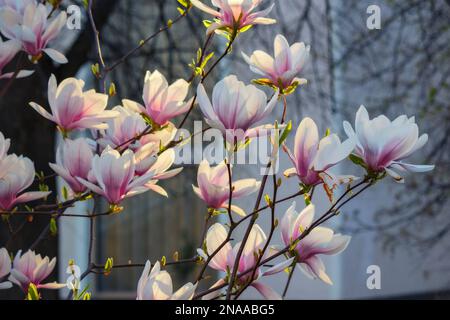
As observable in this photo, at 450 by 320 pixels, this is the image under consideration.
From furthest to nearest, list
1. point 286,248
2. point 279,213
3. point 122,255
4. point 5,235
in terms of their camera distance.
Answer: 1. point 122,255
2. point 279,213
3. point 5,235
4. point 286,248

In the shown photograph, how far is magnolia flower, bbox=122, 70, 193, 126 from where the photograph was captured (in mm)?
1161

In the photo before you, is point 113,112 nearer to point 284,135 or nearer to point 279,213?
point 284,135

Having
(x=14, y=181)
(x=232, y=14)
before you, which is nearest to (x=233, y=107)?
(x=232, y=14)

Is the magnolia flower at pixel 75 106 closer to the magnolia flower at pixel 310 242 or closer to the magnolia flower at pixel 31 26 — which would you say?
the magnolia flower at pixel 31 26

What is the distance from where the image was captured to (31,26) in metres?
1.21

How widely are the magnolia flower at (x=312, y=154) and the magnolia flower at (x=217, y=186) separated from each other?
4.9 inches

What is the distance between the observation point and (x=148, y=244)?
325 inches

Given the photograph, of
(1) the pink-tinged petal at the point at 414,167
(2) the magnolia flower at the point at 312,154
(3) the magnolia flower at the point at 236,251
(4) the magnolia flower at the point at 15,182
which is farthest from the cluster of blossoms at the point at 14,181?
(1) the pink-tinged petal at the point at 414,167

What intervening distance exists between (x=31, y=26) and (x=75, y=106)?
16 cm

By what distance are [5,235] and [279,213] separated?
434 cm

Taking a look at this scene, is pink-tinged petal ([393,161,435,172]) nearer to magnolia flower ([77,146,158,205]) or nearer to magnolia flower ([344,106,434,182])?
magnolia flower ([344,106,434,182])

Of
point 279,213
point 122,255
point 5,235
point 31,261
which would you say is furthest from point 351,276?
point 31,261

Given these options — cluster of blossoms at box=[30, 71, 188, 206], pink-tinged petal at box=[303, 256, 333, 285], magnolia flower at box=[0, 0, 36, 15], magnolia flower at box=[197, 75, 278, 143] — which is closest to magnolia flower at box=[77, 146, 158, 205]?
cluster of blossoms at box=[30, 71, 188, 206]
